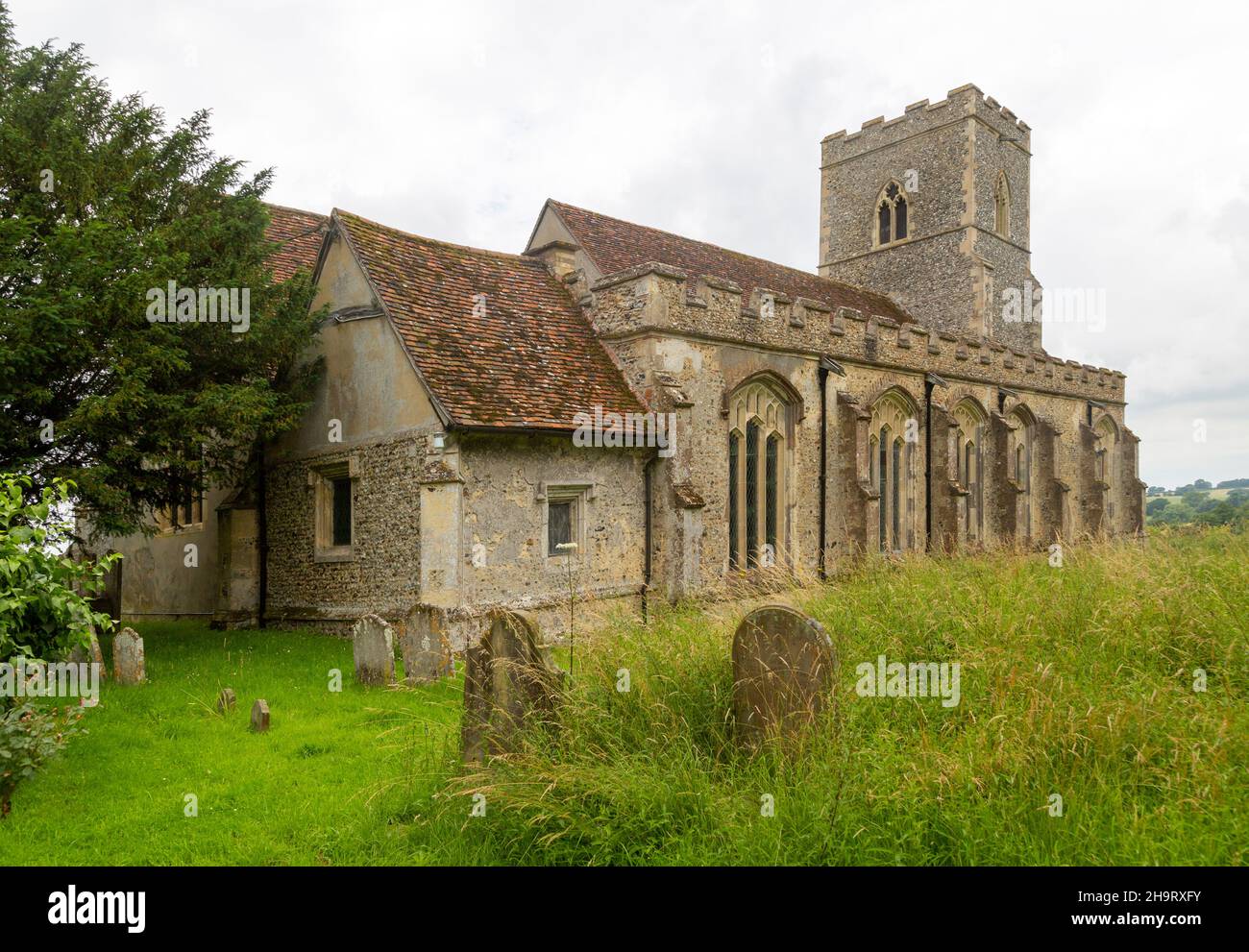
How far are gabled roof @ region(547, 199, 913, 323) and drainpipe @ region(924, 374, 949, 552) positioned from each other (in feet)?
11.3

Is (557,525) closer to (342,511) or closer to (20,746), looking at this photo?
(342,511)

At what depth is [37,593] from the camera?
6.03m

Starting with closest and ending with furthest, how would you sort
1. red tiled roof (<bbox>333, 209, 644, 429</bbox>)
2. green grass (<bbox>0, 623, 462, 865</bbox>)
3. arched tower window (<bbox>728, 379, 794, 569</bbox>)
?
1. green grass (<bbox>0, 623, 462, 865</bbox>)
2. red tiled roof (<bbox>333, 209, 644, 429</bbox>)
3. arched tower window (<bbox>728, 379, 794, 569</bbox>)

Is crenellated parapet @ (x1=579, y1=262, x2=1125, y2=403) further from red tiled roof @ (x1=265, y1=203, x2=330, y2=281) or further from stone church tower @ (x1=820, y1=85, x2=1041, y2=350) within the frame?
red tiled roof @ (x1=265, y1=203, x2=330, y2=281)

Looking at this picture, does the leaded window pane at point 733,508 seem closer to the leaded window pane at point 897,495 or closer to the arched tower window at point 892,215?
the leaded window pane at point 897,495

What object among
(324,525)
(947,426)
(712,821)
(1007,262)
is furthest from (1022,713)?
(1007,262)

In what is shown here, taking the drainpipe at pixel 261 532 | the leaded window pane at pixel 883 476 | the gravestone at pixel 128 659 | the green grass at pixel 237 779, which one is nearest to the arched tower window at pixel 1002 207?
the leaded window pane at pixel 883 476

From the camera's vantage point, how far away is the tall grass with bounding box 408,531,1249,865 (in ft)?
12.9

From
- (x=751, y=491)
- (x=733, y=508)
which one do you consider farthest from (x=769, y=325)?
(x=733, y=508)

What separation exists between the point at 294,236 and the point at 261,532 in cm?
A: 653

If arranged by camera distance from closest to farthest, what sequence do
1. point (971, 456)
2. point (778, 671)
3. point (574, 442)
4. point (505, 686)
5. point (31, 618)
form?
point (778, 671)
point (505, 686)
point (31, 618)
point (574, 442)
point (971, 456)

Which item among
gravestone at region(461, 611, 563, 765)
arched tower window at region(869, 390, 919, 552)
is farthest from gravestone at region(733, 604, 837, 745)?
arched tower window at region(869, 390, 919, 552)

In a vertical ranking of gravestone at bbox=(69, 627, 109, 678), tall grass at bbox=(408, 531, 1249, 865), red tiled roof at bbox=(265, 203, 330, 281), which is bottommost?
gravestone at bbox=(69, 627, 109, 678)

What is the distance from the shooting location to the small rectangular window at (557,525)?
12711 millimetres
